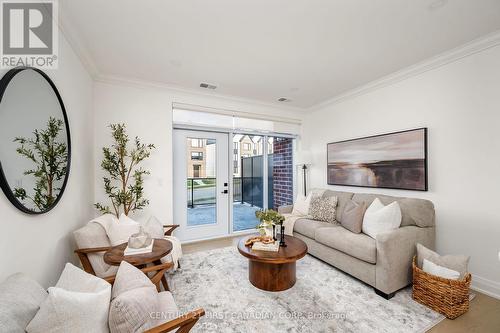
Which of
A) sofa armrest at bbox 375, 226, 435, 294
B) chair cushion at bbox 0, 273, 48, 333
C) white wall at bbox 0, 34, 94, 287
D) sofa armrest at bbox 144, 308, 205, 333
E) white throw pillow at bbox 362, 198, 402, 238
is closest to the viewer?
chair cushion at bbox 0, 273, 48, 333

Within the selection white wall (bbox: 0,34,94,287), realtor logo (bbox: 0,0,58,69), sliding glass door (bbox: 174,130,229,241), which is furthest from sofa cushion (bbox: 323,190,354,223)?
realtor logo (bbox: 0,0,58,69)

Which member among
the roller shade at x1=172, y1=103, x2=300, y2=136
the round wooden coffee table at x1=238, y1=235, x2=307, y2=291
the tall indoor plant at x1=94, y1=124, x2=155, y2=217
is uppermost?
the roller shade at x1=172, y1=103, x2=300, y2=136

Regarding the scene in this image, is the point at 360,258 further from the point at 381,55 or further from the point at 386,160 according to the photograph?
the point at 381,55

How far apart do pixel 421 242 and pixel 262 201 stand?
114 inches

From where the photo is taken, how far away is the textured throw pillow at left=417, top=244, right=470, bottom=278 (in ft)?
6.46

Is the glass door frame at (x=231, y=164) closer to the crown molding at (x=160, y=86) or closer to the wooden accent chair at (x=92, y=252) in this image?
the crown molding at (x=160, y=86)

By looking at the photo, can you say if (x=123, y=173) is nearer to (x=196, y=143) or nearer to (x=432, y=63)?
(x=196, y=143)

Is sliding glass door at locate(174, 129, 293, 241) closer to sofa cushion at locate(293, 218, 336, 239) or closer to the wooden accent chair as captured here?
sofa cushion at locate(293, 218, 336, 239)

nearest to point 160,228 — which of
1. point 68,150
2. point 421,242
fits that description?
point 68,150

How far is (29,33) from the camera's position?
1.58m

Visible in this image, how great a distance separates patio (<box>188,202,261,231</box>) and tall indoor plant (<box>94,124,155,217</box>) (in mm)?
977

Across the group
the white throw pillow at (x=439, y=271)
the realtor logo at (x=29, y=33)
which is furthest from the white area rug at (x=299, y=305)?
the realtor logo at (x=29, y=33)

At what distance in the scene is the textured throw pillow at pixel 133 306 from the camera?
101cm

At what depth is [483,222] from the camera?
2.30m
